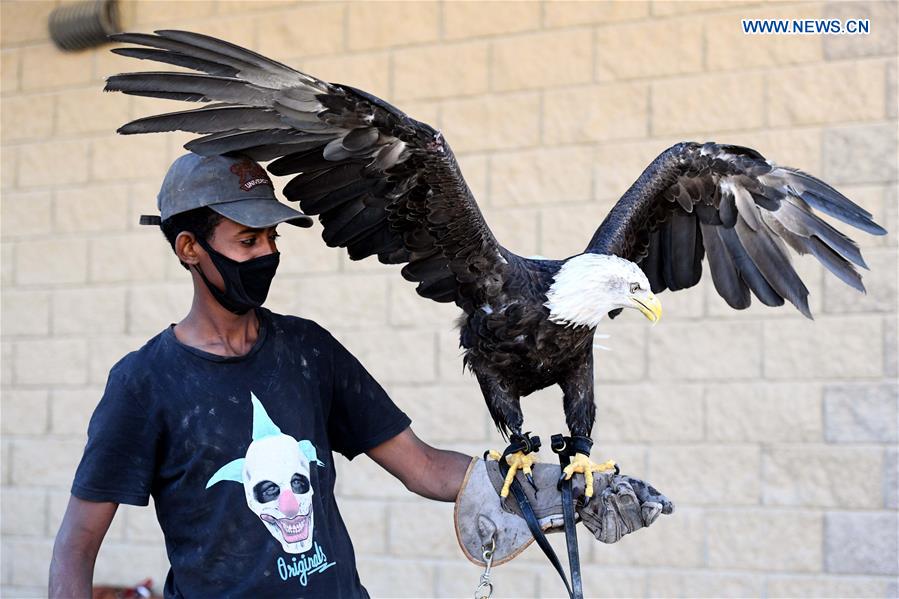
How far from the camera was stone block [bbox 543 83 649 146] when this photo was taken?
4789 millimetres

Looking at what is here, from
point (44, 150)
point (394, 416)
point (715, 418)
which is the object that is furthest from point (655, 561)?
point (44, 150)

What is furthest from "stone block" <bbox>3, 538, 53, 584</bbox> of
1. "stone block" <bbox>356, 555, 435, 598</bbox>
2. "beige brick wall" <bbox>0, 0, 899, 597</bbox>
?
"stone block" <bbox>356, 555, 435, 598</bbox>

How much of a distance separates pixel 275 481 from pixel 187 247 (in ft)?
1.97

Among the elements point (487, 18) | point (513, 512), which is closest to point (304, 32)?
point (487, 18)

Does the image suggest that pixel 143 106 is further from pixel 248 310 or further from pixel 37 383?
pixel 248 310

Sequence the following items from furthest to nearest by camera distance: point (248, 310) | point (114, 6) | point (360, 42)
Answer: point (114, 6), point (360, 42), point (248, 310)

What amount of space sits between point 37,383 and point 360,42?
2.46 metres

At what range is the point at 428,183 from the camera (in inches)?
117

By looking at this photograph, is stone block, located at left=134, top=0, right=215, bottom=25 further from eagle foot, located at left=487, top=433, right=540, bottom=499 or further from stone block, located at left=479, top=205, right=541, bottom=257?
eagle foot, located at left=487, top=433, right=540, bottom=499

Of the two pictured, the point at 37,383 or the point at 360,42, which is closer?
the point at 360,42

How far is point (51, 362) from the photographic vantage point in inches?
228

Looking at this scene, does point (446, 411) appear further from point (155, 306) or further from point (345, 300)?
point (155, 306)
